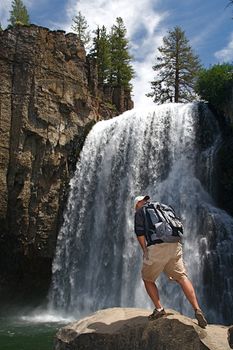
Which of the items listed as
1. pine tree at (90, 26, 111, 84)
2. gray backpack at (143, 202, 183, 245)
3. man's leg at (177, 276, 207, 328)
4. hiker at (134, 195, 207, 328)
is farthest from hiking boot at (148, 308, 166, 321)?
pine tree at (90, 26, 111, 84)

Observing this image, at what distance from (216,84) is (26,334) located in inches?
558

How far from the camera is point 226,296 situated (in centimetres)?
1463

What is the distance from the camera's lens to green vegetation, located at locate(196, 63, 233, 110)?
805 inches

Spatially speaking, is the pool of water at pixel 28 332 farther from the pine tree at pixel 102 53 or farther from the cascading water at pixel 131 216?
the pine tree at pixel 102 53

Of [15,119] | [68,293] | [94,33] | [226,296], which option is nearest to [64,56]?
[15,119]

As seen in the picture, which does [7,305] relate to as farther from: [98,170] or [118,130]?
[118,130]

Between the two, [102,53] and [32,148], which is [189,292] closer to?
[32,148]

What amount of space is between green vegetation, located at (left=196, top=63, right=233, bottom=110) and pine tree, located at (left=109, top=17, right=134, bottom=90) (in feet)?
47.1

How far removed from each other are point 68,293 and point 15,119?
26.3 feet

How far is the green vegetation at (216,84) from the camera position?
67.1 feet

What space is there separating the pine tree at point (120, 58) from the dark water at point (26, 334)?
23.8 m

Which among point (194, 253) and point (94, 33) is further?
point (94, 33)

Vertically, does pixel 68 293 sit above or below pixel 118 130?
below

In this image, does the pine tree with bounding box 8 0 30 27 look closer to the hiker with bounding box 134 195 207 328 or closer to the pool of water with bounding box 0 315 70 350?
the pool of water with bounding box 0 315 70 350
